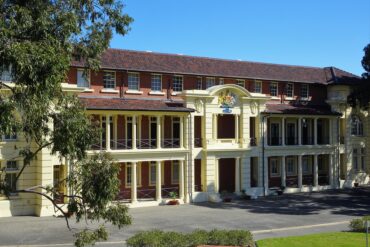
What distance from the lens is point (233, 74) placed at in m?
44.1

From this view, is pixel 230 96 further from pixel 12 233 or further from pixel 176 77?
pixel 12 233

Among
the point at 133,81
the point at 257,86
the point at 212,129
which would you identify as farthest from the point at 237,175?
the point at 133,81

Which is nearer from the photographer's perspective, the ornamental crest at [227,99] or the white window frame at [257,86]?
the ornamental crest at [227,99]

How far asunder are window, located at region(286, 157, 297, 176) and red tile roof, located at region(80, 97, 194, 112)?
1368cm

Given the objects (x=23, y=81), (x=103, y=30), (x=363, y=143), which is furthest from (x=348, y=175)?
(x=23, y=81)

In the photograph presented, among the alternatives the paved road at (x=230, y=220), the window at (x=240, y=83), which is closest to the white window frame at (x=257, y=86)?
the window at (x=240, y=83)

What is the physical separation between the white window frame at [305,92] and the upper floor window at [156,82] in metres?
15.8

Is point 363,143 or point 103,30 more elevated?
point 103,30

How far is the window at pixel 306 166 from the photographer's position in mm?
49188

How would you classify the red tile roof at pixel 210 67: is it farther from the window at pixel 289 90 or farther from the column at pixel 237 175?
the column at pixel 237 175

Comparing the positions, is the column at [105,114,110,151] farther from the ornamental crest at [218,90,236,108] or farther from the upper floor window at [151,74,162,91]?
the ornamental crest at [218,90,236,108]

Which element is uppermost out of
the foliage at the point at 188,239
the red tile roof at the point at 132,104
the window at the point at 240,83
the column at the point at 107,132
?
the window at the point at 240,83

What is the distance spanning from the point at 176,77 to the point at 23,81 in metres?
28.6

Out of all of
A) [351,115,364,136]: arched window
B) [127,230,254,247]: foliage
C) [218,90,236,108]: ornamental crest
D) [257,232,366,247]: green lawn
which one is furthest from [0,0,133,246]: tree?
[351,115,364,136]: arched window
